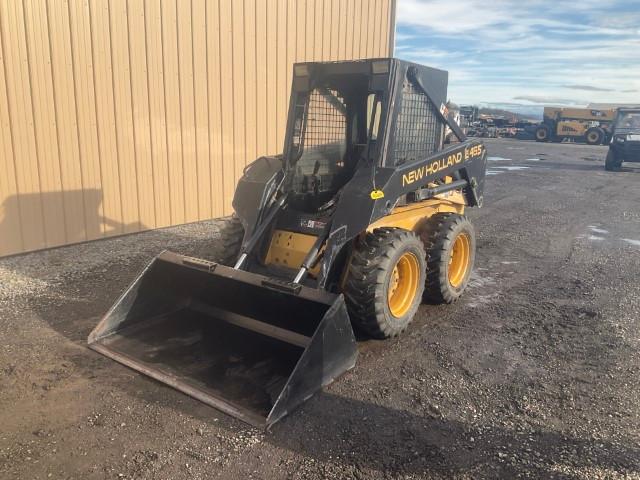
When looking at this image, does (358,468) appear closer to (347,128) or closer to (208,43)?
(347,128)

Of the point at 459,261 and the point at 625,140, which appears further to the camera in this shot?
the point at 625,140

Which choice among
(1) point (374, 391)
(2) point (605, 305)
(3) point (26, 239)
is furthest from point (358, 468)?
(3) point (26, 239)

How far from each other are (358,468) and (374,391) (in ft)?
2.83

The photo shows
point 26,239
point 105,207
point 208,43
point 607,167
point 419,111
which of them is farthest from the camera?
point 607,167

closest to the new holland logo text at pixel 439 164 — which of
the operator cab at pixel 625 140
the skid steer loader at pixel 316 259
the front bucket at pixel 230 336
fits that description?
the skid steer loader at pixel 316 259

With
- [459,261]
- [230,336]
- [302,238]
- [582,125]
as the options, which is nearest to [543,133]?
[582,125]

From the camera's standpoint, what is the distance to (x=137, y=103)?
314 inches

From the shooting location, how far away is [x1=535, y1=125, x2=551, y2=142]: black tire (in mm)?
37031

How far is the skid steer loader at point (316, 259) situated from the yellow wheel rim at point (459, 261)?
0.01 m

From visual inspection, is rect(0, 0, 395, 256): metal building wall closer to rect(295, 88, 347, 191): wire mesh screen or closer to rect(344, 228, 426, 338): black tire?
rect(295, 88, 347, 191): wire mesh screen

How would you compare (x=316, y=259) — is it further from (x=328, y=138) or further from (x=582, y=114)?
(x=582, y=114)

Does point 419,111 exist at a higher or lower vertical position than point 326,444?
higher

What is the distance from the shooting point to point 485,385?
4.01 m

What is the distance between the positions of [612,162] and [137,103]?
16.9 meters
